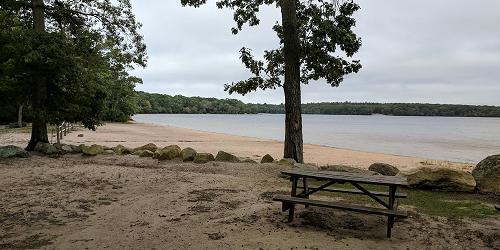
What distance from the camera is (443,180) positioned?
8.75m

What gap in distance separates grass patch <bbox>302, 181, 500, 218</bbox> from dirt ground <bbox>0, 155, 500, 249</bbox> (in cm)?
41

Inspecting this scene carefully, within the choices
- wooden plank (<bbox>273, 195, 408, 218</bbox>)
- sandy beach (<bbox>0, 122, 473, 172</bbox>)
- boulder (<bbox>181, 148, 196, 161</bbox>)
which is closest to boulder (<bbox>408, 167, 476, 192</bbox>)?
wooden plank (<bbox>273, 195, 408, 218</bbox>)

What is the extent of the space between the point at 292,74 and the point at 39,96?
8443mm

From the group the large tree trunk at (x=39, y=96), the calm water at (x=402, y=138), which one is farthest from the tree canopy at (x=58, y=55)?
the calm water at (x=402, y=138)

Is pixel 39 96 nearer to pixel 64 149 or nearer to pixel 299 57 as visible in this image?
pixel 64 149

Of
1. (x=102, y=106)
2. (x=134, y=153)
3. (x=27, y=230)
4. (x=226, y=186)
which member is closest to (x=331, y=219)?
(x=226, y=186)

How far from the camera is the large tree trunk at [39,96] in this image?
13078 mm

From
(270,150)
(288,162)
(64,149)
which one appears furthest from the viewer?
(270,150)

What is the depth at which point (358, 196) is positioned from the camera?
803 centimetres

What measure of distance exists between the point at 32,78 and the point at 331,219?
36.9 ft

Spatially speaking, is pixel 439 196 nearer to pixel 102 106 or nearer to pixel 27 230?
pixel 27 230

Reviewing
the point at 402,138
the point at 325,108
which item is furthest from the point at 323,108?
the point at 402,138

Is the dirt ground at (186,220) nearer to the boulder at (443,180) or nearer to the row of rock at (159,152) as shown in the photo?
the boulder at (443,180)

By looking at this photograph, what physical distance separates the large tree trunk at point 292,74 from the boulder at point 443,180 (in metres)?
3.71
